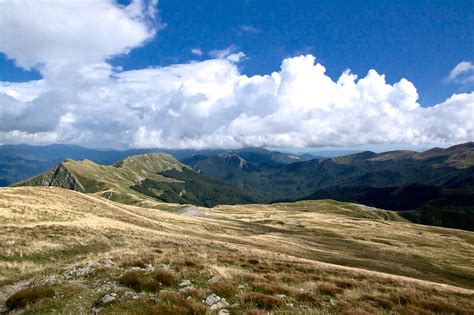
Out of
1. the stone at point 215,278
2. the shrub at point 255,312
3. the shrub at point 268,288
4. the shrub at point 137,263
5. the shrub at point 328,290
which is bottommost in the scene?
the shrub at point 137,263

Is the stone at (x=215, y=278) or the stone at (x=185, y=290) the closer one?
the stone at (x=185, y=290)

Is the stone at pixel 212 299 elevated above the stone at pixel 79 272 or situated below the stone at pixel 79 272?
above

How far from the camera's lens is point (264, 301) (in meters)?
14.4

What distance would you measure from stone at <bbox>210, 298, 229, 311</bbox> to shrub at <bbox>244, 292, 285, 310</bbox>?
901 mm

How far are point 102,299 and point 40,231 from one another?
84.8 feet

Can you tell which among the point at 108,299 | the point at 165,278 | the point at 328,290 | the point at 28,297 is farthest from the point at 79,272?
the point at 328,290

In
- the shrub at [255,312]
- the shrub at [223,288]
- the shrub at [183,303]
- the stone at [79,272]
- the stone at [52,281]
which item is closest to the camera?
the shrub at [255,312]

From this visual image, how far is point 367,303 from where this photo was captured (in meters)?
16.1

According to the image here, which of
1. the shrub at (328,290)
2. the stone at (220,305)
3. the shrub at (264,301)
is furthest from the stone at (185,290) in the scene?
the shrub at (328,290)

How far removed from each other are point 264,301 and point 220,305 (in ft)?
5.97

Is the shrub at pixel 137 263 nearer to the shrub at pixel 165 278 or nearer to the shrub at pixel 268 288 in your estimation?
the shrub at pixel 165 278

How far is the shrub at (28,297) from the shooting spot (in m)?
14.1

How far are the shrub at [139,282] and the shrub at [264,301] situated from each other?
171 inches

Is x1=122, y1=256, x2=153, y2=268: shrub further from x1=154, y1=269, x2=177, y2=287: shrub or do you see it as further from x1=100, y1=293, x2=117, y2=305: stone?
x1=100, y1=293, x2=117, y2=305: stone
